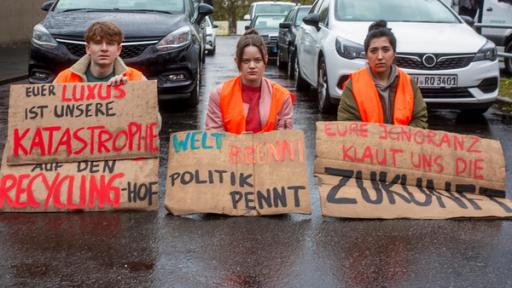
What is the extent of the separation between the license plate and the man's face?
3.86 m

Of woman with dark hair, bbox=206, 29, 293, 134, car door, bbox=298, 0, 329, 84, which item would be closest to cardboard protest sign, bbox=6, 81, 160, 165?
woman with dark hair, bbox=206, 29, 293, 134

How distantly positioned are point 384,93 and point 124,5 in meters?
5.11

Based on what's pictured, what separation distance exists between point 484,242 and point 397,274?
31.0 inches

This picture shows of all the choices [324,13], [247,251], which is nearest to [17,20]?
[324,13]

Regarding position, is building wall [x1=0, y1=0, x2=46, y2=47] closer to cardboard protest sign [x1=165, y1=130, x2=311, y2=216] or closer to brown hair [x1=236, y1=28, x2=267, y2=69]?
brown hair [x1=236, y1=28, x2=267, y2=69]

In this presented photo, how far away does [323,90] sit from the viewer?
871 centimetres

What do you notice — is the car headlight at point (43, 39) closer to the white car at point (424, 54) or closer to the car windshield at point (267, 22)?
the white car at point (424, 54)

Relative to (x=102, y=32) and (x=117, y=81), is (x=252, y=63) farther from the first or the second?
(x=102, y=32)

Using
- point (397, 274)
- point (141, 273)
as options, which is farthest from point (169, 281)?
point (397, 274)

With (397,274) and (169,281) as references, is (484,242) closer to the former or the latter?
(397,274)

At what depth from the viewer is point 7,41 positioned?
22.9 metres

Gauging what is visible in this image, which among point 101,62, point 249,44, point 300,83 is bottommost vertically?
point 300,83

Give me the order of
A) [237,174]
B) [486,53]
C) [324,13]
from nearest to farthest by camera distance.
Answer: [237,174] < [486,53] < [324,13]

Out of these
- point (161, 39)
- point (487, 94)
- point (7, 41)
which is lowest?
point (7, 41)
